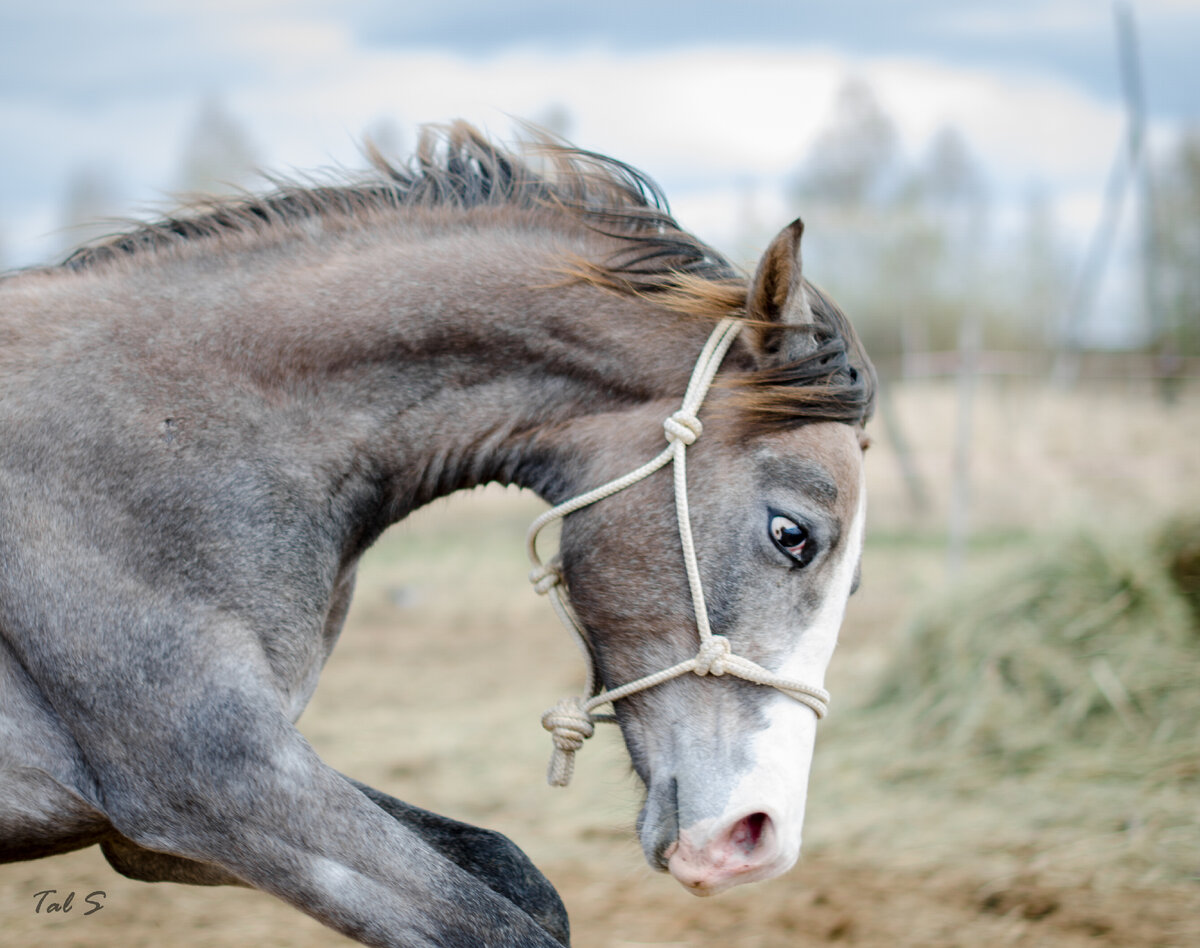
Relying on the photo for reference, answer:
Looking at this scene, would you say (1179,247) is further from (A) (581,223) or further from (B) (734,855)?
(B) (734,855)

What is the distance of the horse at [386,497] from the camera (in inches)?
67.9

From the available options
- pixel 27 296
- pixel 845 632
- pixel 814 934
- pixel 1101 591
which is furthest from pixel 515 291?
pixel 845 632

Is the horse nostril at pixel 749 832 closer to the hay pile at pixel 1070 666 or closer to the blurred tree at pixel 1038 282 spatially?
the hay pile at pixel 1070 666

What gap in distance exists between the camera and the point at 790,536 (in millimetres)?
1848

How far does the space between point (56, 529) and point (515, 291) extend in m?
0.94

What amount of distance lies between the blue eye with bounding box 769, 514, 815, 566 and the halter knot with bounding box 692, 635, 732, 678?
0.64ft

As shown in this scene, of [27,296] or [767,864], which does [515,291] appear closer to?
[27,296]

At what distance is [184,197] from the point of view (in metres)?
2.23

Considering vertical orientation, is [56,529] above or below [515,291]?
below

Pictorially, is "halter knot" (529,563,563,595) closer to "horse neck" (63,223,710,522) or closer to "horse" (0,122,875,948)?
"horse" (0,122,875,948)

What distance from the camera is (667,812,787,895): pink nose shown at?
5.81 ft

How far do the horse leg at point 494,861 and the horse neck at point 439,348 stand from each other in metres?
0.64

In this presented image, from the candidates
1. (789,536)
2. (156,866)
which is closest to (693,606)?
(789,536)

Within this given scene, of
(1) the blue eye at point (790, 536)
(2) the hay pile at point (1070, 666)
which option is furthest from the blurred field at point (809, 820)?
(1) the blue eye at point (790, 536)
